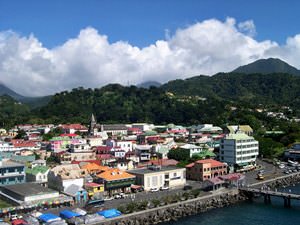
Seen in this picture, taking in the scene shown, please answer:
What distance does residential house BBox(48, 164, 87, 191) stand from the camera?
101ft

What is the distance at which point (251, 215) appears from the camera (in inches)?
1139

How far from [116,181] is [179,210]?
20.7 feet

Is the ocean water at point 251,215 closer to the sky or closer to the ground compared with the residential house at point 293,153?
closer to the ground

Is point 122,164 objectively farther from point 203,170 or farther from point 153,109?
point 153,109

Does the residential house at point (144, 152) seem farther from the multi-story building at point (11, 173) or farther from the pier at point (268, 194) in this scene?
the multi-story building at point (11, 173)

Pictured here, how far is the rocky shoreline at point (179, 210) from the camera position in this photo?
25.3 m

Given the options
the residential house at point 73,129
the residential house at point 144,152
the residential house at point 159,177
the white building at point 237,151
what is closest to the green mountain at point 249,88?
the residential house at point 73,129

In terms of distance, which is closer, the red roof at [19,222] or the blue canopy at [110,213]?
the red roof at [19,222]

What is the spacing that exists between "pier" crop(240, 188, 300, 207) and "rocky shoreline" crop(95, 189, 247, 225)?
0.63 m

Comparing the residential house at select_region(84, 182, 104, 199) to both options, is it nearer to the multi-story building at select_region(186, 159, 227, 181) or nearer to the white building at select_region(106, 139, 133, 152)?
the multi-story building at select_region(186, 159, 227, 181)

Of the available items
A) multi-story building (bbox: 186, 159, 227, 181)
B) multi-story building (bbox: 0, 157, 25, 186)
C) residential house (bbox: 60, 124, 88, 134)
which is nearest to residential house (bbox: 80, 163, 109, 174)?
multi-story building (bbox: 0, 157, 25, 186)

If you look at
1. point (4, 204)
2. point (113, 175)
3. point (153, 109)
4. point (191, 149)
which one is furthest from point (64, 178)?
point (153, 109)

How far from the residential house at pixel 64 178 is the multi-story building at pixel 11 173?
8.02ft

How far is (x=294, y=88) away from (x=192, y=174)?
12635 cm
